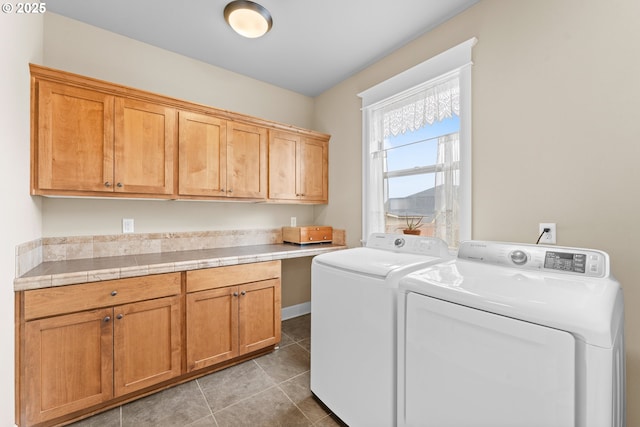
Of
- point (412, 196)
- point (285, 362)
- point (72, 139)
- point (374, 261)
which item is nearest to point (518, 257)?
point (374, 261)

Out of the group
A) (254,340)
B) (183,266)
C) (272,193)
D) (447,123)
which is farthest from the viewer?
(272,193)

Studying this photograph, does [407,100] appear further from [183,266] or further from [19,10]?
[19,10]

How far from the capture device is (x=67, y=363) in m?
1.58

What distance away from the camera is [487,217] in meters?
1.84

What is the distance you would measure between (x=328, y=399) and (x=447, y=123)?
2.19m

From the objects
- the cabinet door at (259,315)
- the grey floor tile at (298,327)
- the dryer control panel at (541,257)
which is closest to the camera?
the dryer control panel at (541,257)

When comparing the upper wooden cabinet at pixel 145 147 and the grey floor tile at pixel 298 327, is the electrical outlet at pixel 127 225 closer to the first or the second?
the upper wooden cabinet at pixel 145 147

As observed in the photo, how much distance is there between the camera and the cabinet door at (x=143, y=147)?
1993 millimetres

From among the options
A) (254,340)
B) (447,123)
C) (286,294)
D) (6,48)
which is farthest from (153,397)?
(447,123)

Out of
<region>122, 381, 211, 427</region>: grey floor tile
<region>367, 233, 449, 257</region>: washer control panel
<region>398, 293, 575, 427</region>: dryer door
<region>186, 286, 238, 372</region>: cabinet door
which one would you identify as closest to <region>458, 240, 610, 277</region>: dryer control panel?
<region>367, 233, 449, 257</region>: washer control panel

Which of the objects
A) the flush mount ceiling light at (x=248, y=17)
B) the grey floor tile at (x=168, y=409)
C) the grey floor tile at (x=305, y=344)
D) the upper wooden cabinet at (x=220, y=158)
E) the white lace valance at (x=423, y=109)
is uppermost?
the flush mount ceiling light at (x=248, y=17)

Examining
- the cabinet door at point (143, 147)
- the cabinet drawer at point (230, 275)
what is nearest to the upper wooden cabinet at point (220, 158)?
the cabinet door at point (143, 147)

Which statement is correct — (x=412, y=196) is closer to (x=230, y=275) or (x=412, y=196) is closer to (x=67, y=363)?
(x=230, y=275)

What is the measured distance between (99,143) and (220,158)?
862 millimetres
